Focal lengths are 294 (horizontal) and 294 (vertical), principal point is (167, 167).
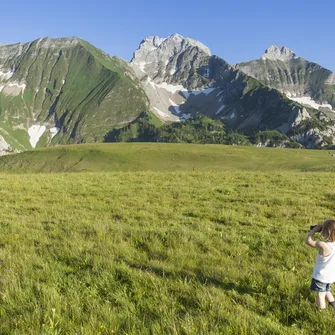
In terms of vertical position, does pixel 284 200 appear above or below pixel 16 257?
above

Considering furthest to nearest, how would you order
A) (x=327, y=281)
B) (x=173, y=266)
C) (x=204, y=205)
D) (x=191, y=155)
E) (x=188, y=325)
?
(x=191, y=155) → (x=204, y=205) → (x=173, y=266) → (x=327, y=281) → (x=188, y=325)

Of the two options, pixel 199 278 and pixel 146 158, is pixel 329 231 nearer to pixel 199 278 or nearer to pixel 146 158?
pixel 199 278

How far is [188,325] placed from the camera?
204 inches

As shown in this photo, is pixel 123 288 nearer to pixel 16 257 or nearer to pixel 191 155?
pixel 16 257

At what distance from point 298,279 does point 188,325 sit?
356 centimetres

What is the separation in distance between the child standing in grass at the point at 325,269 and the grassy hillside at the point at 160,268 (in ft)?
1.01

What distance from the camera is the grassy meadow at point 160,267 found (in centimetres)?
552

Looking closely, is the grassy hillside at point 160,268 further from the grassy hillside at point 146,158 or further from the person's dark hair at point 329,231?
the grassy hillside at point 146,158

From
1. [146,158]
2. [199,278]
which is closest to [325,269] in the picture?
[199,278]

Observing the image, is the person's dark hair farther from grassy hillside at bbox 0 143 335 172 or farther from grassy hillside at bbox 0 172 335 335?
grassy hillside at bbox 0 143 335 172

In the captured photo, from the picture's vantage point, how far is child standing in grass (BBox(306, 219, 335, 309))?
619 cm

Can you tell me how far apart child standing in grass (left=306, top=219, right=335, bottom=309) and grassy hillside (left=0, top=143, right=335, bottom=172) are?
229 ft

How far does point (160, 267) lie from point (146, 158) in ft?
279

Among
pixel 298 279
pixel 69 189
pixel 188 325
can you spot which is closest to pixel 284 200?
pixel 298 279
